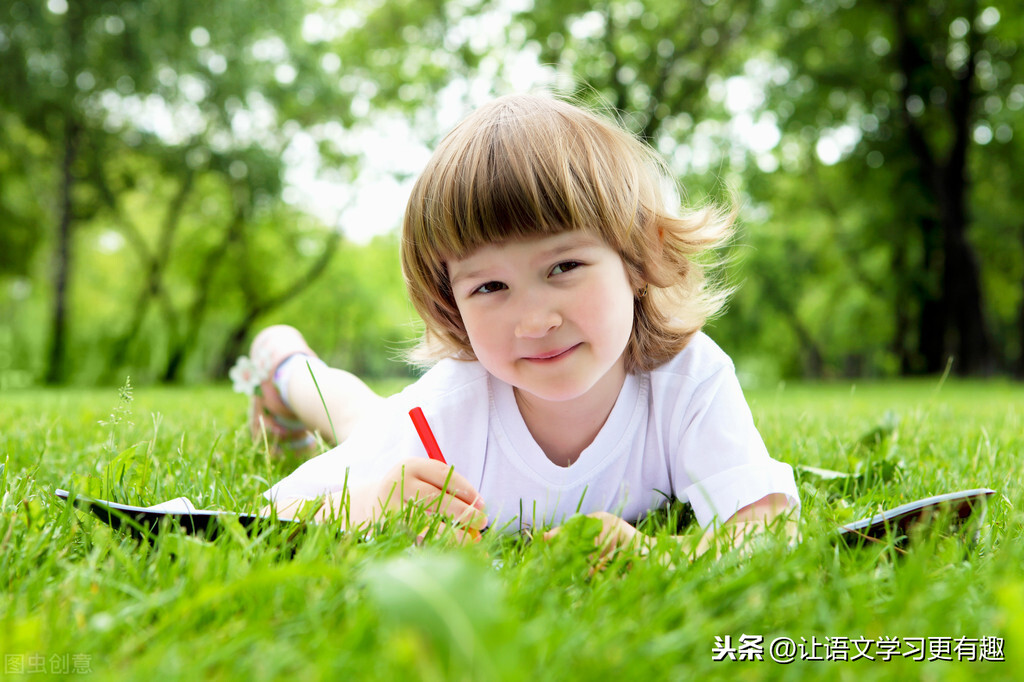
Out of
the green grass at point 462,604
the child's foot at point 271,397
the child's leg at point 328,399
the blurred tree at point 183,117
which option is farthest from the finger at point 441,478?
the blurred tree at point 183,117

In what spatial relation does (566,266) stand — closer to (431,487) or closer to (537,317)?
(537,317)

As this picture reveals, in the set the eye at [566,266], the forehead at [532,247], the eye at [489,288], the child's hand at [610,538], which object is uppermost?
the forehead at [532,247]

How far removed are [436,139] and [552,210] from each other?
1523 centimetres

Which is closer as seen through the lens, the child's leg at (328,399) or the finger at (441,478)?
the finger at (441,478)

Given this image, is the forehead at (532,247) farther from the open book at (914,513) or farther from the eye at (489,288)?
the open book at (914,513)

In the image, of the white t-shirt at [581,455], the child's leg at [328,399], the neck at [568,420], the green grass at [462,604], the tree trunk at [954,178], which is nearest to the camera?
the green grass at [462,604]

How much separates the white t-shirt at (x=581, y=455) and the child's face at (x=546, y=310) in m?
0.26

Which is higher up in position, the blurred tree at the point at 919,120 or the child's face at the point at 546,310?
the blurred tree at the point at 919,120

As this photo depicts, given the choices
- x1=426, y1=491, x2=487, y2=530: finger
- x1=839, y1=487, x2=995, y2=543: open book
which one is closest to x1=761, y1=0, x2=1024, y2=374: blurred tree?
x1=839, y1=487, x2=995, y2=543: open book

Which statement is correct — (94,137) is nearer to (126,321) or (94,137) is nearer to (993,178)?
(126,321)

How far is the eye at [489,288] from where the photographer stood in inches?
66.3

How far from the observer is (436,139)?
16.2m

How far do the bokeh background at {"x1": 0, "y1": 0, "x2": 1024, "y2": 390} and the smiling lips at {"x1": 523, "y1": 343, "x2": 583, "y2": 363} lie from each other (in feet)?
22.4

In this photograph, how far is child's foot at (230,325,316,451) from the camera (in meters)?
2.81
